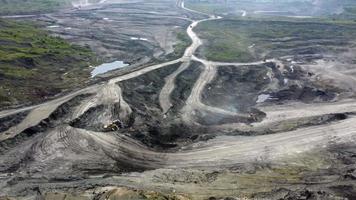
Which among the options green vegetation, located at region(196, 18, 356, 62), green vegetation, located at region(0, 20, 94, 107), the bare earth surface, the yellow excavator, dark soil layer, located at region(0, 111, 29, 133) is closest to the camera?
the bare earth surface

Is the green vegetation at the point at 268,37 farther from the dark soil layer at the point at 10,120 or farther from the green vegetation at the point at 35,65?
the dark soil layer at the point at 10,120

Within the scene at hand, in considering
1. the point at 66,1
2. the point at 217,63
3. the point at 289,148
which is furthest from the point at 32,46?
the point at 66,1

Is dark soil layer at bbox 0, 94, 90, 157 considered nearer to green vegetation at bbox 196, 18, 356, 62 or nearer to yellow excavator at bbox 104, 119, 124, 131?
yellow excavator at bbox 104, 119, 124, 131

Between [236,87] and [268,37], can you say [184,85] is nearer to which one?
[236,87]

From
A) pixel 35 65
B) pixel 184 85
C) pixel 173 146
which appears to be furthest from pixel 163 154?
pixel 35 65

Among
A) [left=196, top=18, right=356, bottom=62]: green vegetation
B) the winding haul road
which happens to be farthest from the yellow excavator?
[left=196, top=18, right=356, bottom=62]: green vegetation
